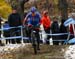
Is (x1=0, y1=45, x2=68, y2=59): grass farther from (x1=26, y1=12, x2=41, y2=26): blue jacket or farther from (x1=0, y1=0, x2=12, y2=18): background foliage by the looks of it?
(x1=0, y1=0, x2=12, y2=18): background foliage

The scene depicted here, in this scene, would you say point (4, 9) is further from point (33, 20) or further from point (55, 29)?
point (33, 20)

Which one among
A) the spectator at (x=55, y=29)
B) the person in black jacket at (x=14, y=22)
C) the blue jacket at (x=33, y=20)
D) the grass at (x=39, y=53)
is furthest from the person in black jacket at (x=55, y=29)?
the blue jacket at (x=33, y=20)

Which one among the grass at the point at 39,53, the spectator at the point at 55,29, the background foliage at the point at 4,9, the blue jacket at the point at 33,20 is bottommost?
the grass at the point at 39,53

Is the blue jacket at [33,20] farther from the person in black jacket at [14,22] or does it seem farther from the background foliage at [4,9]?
the background foliage at [4,9]

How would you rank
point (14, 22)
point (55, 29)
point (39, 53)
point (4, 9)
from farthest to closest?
point (4, 9)
point (55, 29)
point (14, 22)
point (39, 53)

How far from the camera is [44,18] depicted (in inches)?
730

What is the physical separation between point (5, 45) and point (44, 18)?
226cm

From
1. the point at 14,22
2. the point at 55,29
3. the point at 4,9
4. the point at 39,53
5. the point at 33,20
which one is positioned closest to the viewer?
the point at 39,53

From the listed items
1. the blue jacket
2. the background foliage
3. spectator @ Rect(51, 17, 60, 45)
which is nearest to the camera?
the blue jacket

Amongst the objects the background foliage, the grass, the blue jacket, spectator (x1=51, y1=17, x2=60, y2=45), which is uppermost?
the background foliage

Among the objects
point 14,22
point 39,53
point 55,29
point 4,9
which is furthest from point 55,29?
point 4,9

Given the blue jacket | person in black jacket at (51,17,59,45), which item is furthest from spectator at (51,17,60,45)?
the blue jacket

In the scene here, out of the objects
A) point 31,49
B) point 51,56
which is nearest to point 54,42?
point 31,49

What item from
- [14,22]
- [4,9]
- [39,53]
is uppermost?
[4,9]
